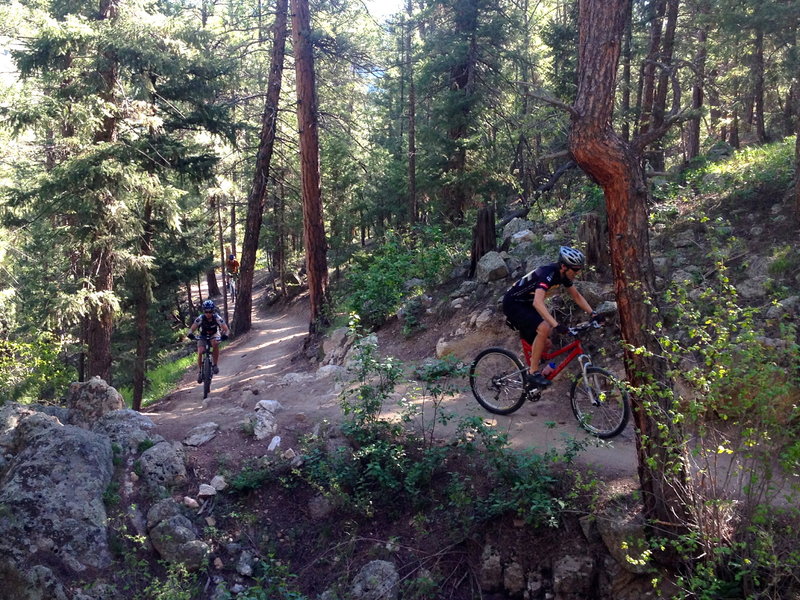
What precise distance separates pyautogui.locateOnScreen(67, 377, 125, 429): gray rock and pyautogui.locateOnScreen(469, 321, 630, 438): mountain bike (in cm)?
485

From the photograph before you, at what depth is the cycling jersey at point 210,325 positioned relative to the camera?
10562 mm

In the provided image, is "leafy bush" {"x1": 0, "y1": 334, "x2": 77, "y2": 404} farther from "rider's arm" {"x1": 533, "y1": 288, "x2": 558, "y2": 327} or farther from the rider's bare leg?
"rider's arm" {"x1": 533, "y1": 288, "x2": 558, "y2": 327}

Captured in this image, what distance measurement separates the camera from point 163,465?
6414mm

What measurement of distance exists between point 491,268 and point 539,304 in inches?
162

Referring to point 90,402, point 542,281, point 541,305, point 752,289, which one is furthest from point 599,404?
point 90,402

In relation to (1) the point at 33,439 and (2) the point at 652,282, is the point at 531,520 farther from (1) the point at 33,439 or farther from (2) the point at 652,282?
(1) the point at 33,439

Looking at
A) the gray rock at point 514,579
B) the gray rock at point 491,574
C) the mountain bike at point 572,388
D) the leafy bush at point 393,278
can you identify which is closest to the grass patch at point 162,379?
the leafy bush at point 393,278

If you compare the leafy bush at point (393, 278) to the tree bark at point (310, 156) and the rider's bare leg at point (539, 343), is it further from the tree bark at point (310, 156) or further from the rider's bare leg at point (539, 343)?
the rider's bare leg at point (539, 343)

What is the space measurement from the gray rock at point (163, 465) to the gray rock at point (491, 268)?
19.5 ft

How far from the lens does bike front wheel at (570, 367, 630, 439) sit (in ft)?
20.2

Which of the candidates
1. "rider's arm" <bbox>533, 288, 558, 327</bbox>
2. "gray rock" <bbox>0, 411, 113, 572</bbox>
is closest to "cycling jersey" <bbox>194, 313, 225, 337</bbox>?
"gray rock" <bbox>0, 411, 113, 572</bbox>

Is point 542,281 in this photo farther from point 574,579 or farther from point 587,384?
point 574,579

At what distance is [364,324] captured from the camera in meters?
12.3

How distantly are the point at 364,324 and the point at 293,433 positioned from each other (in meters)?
5.16
